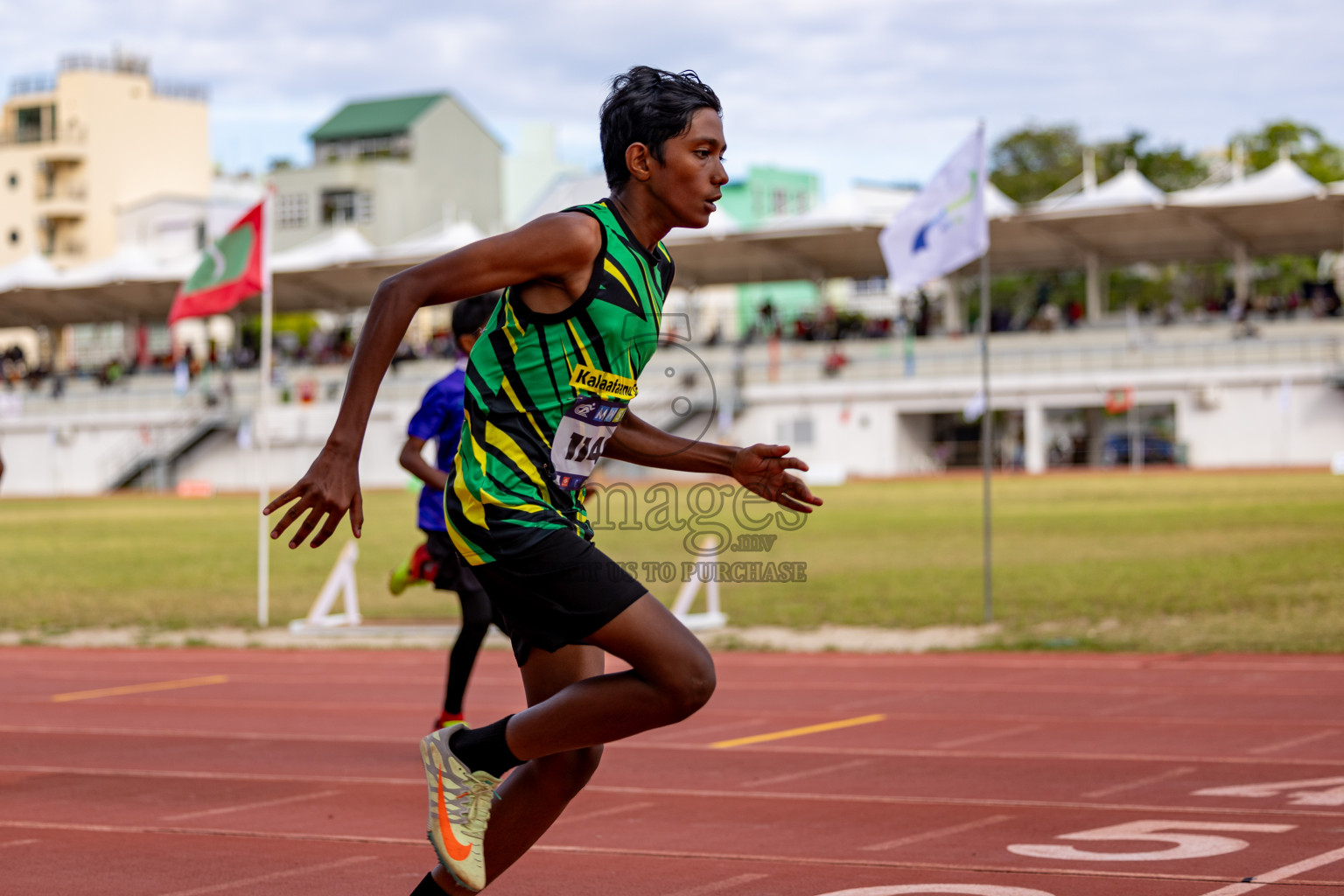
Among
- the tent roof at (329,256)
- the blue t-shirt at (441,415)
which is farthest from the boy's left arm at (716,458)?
the tent roof at (329,256)

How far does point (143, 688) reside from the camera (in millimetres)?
10820

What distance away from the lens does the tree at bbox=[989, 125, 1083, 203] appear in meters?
71.1

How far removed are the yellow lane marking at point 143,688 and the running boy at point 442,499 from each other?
372 cm

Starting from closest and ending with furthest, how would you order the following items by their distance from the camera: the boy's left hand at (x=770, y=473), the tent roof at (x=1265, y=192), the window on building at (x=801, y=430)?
the boy's left hand at (x=770, y=473) < the tent roof at (x=1265, y=192) < the window on building at (x=801, y=430)

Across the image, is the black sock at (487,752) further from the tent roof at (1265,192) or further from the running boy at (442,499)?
the tent roof at (1265,192)

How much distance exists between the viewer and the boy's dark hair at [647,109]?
3.58 metres

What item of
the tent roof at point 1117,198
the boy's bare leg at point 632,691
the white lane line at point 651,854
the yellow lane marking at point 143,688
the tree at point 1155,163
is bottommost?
the yellow lane marking at point 143,688

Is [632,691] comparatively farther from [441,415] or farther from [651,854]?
[441,415]

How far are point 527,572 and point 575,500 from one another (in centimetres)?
24

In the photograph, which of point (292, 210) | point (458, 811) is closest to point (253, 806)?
point (458, 811)

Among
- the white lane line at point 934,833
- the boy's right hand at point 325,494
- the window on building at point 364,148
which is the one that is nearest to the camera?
the boy's right hand at point 325,494

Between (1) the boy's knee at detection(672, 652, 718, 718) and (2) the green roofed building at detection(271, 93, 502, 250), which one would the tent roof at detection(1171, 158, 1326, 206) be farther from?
(1) the boy's knee at detection(672, 652, 718, 718)

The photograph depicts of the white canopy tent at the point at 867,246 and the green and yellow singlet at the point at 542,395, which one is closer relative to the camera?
the green and yellow singlet at the point at 542,395

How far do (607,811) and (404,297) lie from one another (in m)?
3.29
